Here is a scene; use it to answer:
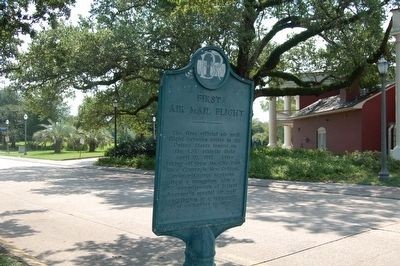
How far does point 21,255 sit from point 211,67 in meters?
4.40

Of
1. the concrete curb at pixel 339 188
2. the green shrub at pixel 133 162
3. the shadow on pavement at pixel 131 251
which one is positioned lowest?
the shadow on pavement at pixel 131 251

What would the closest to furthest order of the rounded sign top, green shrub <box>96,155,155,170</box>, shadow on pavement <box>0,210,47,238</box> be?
the rounded sign top, shadow on pavement <box>0,210,47,238</box>, green shrub <box>96,155,155,170</box>

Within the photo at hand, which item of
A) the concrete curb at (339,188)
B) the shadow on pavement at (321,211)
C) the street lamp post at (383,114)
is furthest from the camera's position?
the street lamp post at (383,114)

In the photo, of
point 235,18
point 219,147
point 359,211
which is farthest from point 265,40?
point 219,147

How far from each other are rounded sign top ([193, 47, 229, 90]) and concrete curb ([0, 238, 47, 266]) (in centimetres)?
381

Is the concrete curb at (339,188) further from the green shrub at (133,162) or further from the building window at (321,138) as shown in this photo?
the building window at (321,138)

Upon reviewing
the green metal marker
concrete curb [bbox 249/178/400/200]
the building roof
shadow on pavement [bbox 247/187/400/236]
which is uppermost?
the building roof

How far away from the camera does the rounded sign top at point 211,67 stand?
4.45 meters

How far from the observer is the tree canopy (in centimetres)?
2242

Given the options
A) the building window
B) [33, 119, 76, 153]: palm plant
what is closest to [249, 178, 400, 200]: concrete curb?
the building window

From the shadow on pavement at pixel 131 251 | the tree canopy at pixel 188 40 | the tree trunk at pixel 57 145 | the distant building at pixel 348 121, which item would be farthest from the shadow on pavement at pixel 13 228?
the tree trunk at pixel 57 145

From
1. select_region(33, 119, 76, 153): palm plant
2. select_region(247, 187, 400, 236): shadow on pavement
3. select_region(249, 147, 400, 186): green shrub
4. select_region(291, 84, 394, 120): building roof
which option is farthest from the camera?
select_region(33, 119, 76, 153): palm plant

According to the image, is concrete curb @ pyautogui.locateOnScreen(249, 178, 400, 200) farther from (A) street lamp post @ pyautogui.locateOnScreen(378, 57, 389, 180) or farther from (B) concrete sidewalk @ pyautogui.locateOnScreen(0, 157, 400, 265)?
(A) street lamp post @ pyautogui.locateOnScreen(378, 57, 389, 180)

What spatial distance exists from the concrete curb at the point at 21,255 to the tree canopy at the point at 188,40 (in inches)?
486
